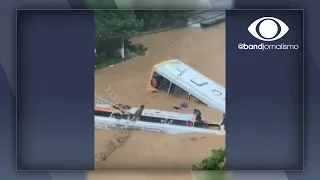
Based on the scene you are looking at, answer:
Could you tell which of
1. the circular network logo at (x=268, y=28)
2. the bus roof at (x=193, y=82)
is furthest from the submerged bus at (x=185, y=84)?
the circular network logo at (x=268, y=28)

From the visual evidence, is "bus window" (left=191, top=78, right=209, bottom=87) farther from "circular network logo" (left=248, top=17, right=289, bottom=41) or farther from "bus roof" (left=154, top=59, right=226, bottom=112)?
"circular network logo" (left=248, top=17, right=289, bottom=41)

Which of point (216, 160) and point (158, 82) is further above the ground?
point (158, 82)

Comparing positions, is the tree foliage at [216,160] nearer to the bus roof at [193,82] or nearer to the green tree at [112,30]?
the bus roof at [193,82]

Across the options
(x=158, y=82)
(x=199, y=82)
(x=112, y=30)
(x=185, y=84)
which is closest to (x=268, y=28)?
(x=199, y=82)

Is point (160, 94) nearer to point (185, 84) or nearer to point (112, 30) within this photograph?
point (185, 84)

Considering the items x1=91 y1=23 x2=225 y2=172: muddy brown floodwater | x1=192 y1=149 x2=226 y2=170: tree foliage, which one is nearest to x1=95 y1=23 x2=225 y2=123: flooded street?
x1=91 y1=23 x2=225 y2=172: muddy brown floodwater

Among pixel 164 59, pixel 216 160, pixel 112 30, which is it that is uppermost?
pixel 112 30
